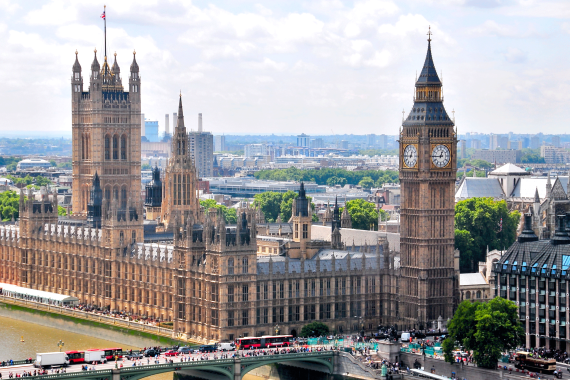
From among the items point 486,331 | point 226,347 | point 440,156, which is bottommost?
point 226,347

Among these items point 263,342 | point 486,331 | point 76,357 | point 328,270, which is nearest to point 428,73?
point 328,270

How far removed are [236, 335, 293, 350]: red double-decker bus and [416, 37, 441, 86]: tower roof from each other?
3337cm

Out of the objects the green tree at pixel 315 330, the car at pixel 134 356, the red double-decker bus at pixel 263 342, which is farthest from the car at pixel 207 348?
the green tree at pixel 315 330

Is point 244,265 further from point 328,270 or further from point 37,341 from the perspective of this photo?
point 37,341

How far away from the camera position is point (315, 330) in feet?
477

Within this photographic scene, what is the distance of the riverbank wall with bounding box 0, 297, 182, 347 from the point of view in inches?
6048

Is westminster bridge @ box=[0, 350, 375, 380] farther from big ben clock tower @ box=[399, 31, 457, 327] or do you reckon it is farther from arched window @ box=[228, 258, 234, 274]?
big ben clock tower @ box=[399, 31, 457, 327]

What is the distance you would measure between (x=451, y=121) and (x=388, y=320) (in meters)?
23.5

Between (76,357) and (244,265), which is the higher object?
(244,265)

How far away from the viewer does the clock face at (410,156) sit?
490ft

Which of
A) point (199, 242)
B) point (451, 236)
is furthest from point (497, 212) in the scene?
point (199, 242)

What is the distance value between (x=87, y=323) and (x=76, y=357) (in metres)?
41.5

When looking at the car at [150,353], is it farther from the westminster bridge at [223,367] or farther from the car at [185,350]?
the westminster bridge at [223,367]

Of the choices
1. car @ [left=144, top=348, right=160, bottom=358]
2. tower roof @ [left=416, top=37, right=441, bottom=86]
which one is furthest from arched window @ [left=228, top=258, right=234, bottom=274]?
tower roof @ [left=416, top=37, right=441, bottom=86]
